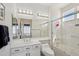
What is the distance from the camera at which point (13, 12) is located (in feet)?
3.80

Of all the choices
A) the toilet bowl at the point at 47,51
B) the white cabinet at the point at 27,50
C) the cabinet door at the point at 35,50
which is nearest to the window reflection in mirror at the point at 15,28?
the white cabinet at the point at 27,50

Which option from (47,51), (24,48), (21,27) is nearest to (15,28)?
(21,27)

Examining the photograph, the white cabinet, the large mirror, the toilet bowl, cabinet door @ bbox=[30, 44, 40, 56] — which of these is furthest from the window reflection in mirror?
the toilet bowl

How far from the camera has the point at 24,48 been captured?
1.17 meters

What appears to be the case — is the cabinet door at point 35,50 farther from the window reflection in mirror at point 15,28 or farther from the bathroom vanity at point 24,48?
the window reflection in mirror at point 15,28

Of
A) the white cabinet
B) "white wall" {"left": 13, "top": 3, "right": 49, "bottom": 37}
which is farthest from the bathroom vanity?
"white wall" {"left": 13, "top": 3, "right": 49, "bottom": 37}

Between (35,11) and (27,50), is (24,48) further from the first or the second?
(35,11)

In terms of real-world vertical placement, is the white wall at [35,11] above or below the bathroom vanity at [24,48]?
above

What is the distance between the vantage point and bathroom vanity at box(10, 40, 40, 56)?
3.72 ft

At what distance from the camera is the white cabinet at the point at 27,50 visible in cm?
113

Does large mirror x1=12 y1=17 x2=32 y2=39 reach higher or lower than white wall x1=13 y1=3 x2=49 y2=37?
lower

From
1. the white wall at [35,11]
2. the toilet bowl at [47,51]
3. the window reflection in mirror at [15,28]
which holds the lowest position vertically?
the toilet bowl at [47,51]

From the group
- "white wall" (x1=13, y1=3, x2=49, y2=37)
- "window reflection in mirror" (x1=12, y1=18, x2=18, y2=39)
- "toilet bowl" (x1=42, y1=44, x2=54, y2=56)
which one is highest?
"white wall" (x1=13, y1=3, x2=49, y2=37)

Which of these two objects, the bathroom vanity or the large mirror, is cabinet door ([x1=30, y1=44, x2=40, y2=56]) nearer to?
the bathroom vanity
